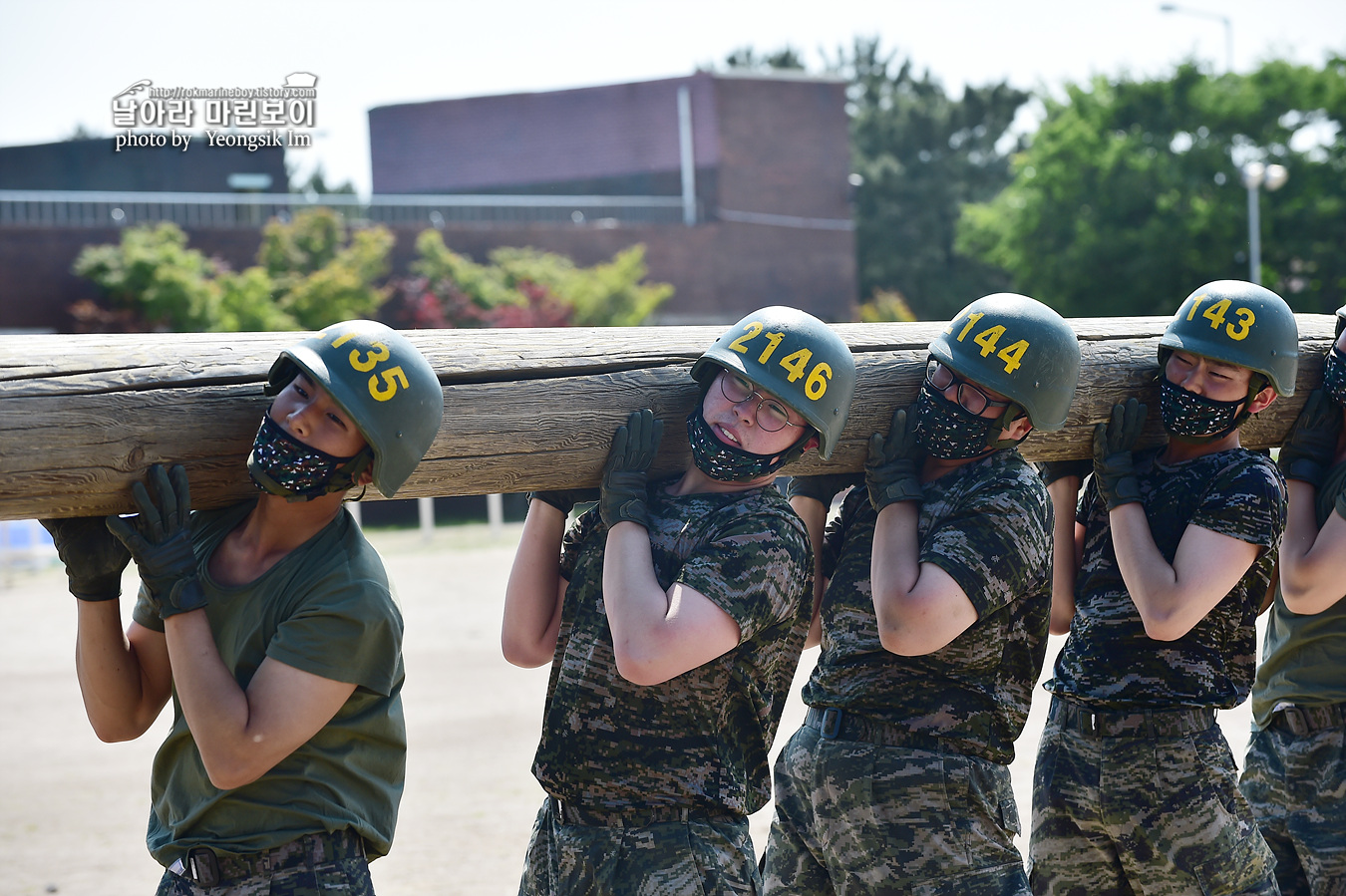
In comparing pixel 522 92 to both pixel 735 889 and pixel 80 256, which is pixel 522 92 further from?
pixel 735 889

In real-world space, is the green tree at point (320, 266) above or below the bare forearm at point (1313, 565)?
above

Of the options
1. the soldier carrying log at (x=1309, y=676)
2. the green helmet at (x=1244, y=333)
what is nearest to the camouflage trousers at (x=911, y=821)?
the soldier carrying log at (x=1309, y=676)

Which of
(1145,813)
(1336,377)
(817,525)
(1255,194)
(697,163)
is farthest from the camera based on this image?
(697,163)

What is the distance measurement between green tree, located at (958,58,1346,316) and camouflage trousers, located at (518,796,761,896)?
1149 inches

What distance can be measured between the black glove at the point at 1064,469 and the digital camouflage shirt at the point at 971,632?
2.57 feet

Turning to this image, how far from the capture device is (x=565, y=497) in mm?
3395

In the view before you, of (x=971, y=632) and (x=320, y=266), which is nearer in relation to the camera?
(x=971, y=632)

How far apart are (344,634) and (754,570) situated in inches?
37.4

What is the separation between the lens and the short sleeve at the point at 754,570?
286 cm

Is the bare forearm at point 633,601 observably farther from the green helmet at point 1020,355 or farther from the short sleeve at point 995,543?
the green helmet at point 1020,355

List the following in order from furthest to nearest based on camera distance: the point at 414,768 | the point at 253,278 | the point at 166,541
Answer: the point at 253,278 → the point at 414,768 → the point at 166,541

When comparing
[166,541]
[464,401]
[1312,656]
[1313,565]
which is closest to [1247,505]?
[1313,565]

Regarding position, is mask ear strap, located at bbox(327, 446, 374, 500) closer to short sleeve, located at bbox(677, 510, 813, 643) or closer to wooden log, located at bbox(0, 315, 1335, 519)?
wooden log, located at bbox(0, 315, 1335, 519)

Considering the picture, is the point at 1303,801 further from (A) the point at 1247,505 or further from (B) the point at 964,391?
(B) the point at 964,391
